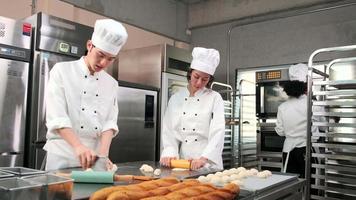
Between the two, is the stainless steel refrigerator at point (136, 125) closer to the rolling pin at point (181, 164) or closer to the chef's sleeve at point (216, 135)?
the chef's sleeve at point (216, 135)

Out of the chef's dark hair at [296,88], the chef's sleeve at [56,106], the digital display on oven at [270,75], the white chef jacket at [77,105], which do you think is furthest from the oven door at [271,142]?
the chef's sleeve at [56,106]

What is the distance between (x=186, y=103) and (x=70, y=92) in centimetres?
74

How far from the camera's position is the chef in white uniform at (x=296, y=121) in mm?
2906

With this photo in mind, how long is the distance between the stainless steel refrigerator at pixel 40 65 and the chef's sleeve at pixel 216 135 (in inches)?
49.6

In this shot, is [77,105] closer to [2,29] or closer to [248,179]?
[248,179]

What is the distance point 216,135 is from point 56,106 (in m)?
0.88

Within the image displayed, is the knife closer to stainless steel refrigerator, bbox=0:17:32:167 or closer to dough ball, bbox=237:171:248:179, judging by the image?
dough ball, bbox=237:171:248:179

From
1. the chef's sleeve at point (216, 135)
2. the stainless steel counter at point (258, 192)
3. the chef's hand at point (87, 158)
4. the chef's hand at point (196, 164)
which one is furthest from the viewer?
the chef's sleeve at point (216, 135)

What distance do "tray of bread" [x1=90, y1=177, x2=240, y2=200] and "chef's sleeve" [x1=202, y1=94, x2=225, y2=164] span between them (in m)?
0.78

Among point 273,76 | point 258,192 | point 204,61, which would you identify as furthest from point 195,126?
point 273,76

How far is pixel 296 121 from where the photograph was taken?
2.93 metres

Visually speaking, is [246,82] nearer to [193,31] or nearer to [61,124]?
[193,31]

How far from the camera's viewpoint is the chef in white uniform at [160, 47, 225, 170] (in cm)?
192

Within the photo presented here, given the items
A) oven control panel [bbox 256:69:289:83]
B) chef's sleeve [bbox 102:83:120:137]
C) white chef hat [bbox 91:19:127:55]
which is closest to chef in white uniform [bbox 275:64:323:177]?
oven control panel [bbox 256:69:289:83]
